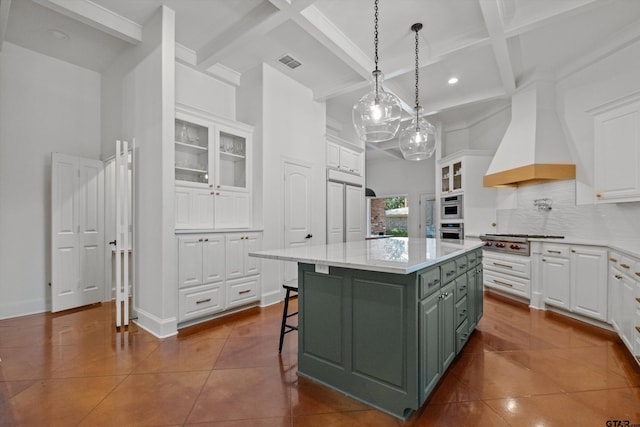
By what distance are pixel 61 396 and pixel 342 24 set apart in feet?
12.8

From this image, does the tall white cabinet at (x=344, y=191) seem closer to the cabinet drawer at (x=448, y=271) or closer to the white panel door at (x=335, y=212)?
the white panel door at (x=335, y=212)

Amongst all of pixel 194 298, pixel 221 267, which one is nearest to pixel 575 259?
pixel 221 267

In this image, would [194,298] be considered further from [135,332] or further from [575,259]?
[575,259]

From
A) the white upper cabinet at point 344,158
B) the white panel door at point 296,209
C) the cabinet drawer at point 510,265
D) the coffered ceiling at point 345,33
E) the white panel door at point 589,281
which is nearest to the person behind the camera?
the coffered ceiling at point 345,33

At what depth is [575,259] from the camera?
3.39 m

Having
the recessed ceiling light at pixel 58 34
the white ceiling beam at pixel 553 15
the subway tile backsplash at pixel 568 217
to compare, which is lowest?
the subway tile backsplash at pixel 568 217

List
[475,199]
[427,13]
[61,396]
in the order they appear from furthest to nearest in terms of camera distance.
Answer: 1. [475,199]
2. [427,13]
3. [61,396]

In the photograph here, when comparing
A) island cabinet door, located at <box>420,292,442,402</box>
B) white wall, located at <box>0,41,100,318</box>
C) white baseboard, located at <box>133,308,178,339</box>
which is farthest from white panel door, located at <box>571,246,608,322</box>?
white wall, located at <box>0,41,100,318</box>

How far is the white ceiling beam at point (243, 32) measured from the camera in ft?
9.37

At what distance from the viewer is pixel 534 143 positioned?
162 inches

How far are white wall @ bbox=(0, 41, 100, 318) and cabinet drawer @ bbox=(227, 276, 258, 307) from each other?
230cm

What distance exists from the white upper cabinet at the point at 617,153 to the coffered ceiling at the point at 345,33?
3.11 feet

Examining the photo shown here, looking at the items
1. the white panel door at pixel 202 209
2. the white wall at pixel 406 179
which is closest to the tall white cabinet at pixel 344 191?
the white panel door at pixel 202 209

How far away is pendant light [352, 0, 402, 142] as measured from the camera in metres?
2.60
